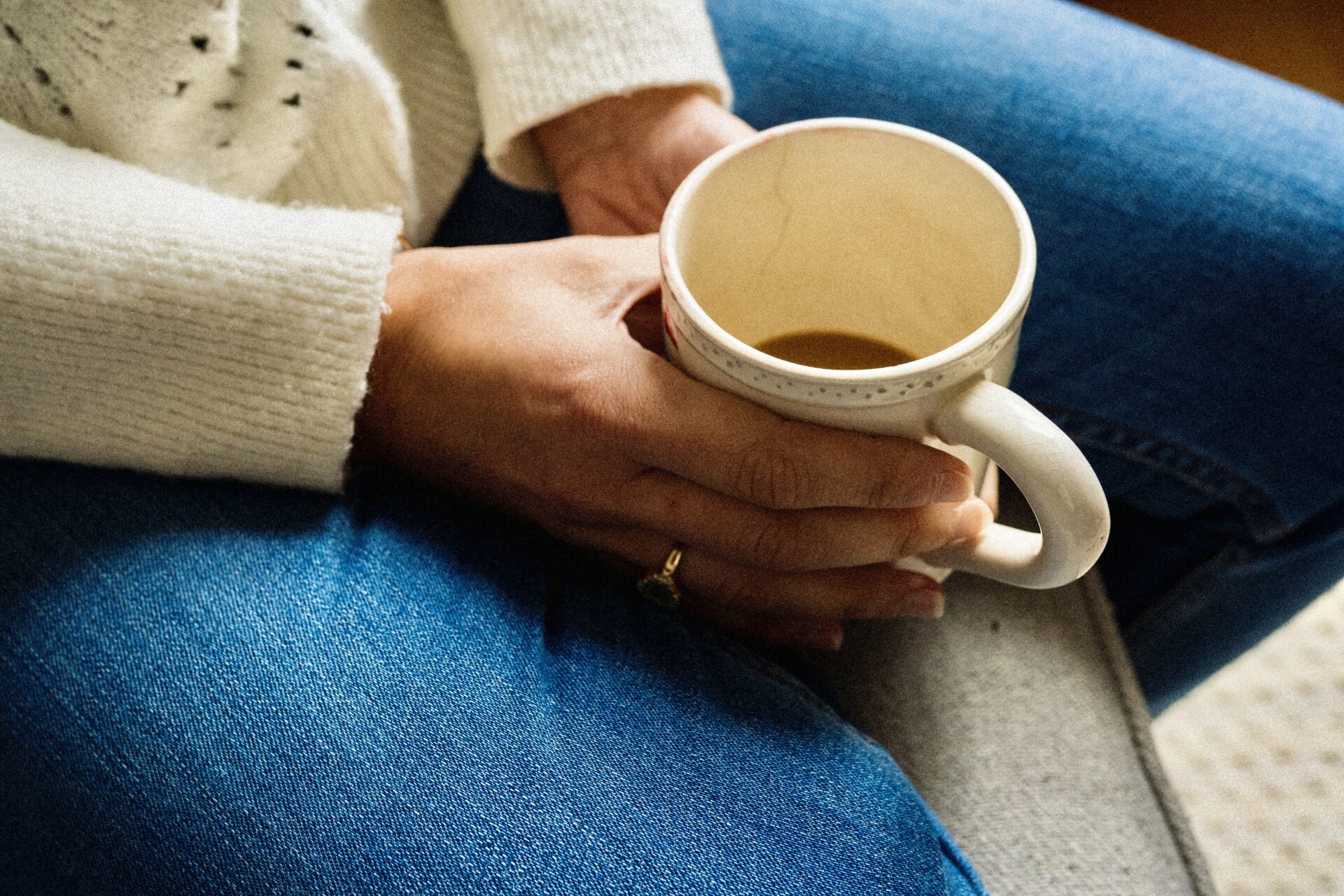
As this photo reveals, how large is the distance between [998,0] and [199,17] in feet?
1.69

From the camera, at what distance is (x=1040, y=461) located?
378 mm

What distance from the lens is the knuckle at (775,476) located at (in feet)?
1.46

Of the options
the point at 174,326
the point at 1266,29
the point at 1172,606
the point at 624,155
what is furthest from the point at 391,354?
the point at 1266,29

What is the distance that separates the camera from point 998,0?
0.68 m

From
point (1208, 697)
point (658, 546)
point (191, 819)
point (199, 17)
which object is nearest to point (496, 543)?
point (658, 546)

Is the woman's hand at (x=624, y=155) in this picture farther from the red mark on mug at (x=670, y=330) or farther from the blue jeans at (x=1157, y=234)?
the red mark on mug at (x=670, y=330)

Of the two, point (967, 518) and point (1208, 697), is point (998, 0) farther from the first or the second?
point (1208, 697)

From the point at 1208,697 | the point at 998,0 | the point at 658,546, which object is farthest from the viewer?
the point at 1208,697

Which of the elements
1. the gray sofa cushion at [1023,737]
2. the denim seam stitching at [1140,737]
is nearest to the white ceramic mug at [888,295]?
the gray sofa cushion at [1023,737]

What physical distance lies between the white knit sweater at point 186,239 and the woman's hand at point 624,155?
0.40 feet

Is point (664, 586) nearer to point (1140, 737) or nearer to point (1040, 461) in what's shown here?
point (1040, 461)

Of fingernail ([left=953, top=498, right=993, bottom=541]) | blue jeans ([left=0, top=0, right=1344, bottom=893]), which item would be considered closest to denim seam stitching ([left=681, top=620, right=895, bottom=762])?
blue jeans ([left=0, top=0, right=1344, bottom=893])

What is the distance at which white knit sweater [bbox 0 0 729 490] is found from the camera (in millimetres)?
482

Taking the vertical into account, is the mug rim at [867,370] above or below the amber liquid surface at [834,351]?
above
